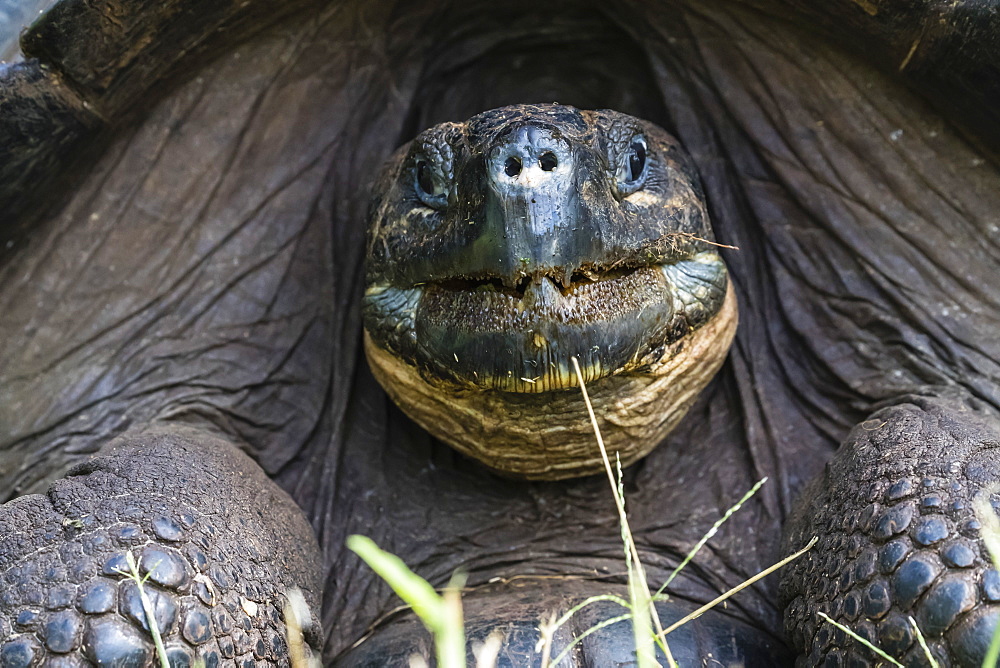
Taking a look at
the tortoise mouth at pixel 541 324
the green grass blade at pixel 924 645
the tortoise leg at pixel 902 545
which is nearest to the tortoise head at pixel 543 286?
the tortoise mouth at pixel 541 324

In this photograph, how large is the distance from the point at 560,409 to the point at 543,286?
431 mm

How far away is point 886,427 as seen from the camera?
6.50ft

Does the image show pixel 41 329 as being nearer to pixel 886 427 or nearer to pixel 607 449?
pixel 607 449

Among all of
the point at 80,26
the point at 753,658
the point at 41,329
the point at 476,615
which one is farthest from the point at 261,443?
the point at 753,658

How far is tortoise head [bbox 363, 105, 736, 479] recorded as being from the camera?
171 cm

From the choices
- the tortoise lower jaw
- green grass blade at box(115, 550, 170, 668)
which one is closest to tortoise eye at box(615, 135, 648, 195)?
the tortoise lower jaw

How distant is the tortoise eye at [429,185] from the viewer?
2.07 m

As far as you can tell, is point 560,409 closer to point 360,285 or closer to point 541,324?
point 541,324

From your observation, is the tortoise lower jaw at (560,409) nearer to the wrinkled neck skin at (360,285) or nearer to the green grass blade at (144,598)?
the wrinkled neck skin at (360,285)

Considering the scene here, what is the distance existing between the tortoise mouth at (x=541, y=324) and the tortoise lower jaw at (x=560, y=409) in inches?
3.2

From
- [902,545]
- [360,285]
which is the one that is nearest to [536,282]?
[902,545]

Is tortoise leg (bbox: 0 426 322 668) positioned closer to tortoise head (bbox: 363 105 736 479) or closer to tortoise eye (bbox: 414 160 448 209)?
tortoise head (bbox: 363 105 736 479)

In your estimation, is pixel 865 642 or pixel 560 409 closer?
pixel 865 642

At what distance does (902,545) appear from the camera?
1.64 meters
